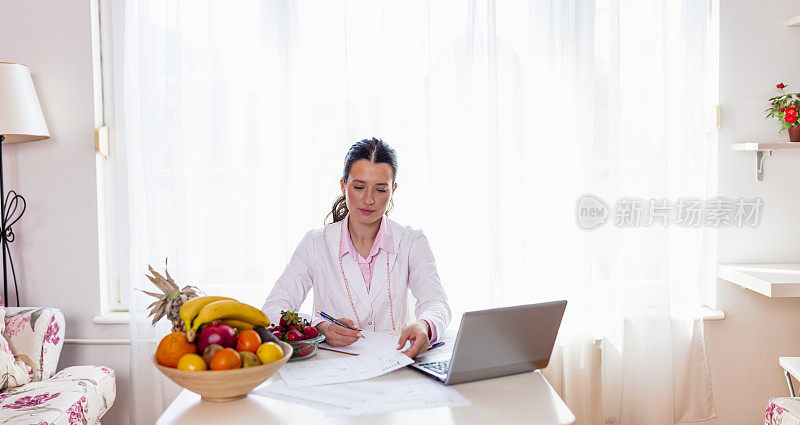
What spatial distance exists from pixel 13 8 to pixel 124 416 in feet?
6.29

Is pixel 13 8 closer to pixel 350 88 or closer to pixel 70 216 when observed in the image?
pixel 70 216

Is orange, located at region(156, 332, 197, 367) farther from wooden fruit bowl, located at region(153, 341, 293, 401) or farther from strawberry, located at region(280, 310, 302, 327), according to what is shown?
strawberry, located at region(280, 310, 302, 327)

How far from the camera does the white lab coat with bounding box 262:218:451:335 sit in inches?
88.6

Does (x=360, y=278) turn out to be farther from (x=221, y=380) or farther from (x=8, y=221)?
(x=8, y=221)

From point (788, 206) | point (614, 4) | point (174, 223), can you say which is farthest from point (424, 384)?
point (788, 206)

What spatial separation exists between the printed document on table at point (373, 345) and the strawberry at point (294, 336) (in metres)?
0.14

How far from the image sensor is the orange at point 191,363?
1.33 metres

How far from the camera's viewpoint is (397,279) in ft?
7.47

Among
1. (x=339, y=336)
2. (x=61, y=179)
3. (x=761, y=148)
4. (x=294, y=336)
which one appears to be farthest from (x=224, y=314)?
(x=761, y=148)

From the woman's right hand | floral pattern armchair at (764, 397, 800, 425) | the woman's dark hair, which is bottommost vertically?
floral pattern armchair at (764, 397, 800, 425)

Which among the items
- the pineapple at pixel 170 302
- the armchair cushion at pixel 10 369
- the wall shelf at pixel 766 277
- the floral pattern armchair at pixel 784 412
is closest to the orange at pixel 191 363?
the pineapple at pixel 170 302

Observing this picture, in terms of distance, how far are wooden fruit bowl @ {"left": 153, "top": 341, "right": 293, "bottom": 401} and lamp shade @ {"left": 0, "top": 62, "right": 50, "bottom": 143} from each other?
1868mm

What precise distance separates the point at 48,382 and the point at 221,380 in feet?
5.17

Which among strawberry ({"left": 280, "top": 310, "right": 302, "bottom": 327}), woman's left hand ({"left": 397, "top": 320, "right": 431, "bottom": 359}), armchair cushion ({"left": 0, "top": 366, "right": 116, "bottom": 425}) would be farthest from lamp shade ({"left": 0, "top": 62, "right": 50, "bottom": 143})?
woman's left hand ({"left": 397, "top": 320, "right": 431, "bottom": 359})
